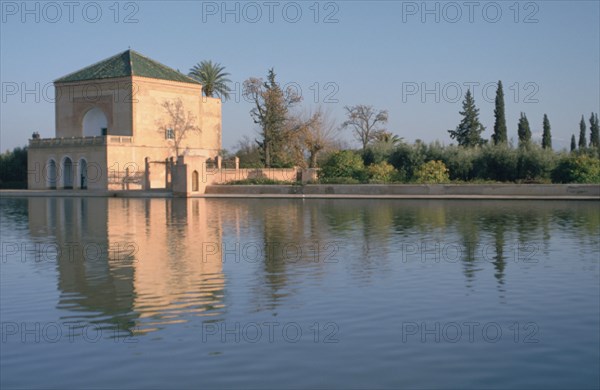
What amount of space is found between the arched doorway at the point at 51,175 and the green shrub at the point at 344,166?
880 inches

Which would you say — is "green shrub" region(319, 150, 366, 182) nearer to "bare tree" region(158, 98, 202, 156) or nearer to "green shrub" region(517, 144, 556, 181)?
"green shrub" region(517, 144, 556, 181)

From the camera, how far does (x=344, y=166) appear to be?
44.7 m

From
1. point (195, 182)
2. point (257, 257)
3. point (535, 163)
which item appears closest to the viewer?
point (257, 257)

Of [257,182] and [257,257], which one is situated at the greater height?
[257,182]

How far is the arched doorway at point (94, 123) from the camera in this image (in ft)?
184

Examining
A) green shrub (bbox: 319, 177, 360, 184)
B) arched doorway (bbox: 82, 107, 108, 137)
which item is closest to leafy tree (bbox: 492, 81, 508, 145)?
green shrub (bbox: 319, 177, 360, 184)

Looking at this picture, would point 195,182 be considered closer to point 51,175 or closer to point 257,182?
point 257,182

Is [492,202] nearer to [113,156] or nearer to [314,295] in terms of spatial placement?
[314,295]

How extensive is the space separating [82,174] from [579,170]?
35.3 meters

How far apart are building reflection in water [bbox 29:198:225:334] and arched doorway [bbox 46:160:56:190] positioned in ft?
107

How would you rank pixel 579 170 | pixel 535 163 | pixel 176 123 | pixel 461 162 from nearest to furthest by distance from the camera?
pixel 579 170
pixel 535 163
pixel 461 162
pixel 176 123

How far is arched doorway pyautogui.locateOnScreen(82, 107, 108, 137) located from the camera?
55969 mm

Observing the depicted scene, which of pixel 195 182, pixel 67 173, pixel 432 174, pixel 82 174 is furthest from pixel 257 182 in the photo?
pixel 67 173

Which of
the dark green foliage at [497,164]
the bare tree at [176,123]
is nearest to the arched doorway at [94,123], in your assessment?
the bare tree at [176,123]
